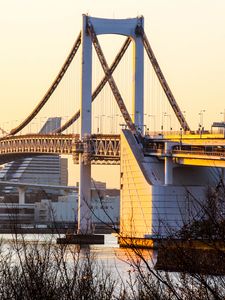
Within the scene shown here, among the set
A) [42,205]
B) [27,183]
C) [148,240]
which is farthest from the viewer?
[27,183]

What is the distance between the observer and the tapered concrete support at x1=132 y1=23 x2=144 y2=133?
4970cm

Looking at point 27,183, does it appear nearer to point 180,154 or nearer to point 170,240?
point 180,154

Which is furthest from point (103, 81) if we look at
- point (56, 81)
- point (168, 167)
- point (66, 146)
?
point (168, 167)

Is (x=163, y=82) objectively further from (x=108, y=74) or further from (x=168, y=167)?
(x=168, y=167)

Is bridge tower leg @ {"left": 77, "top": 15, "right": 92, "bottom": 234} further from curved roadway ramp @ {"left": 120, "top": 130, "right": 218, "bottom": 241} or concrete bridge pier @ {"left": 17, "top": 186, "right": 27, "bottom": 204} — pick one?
concrete bridge pier @ {"left": 17, "top": 186, "right": 27, "bottom": 204}

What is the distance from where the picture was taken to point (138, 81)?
1977 inches

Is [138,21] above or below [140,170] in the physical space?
above

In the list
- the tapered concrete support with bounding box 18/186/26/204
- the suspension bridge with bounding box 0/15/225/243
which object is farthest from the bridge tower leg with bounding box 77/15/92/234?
the tapered concrete support with bounding box 18/186/26/204

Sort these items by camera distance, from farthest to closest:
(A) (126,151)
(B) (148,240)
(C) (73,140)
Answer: (C) (73,140) < (A) (126,151) < (B) (148,240)

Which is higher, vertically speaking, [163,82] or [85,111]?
[163,82]

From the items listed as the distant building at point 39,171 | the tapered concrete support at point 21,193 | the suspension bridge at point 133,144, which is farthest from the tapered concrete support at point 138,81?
the distant building at point 39,171

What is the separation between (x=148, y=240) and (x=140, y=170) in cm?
294

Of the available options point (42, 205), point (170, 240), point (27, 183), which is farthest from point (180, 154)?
point (27, 183)

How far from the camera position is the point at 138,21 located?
5116 centimetres
